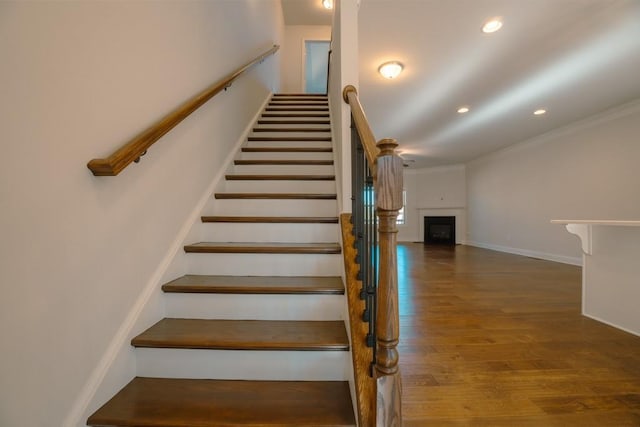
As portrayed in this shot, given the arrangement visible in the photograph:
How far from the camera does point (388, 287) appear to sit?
75 centimetres

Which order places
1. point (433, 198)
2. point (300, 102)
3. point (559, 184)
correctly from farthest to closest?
point (433, 198) < point (559, 184) < point (300, 102)

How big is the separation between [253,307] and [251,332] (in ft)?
0.51

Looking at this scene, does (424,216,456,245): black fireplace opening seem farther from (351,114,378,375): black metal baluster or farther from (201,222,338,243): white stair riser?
(351,114,378,375): black metal baluster

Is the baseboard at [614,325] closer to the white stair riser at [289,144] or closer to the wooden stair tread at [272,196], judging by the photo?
the wooden stair tread at [272,196]

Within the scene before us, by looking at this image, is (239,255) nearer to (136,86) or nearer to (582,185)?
(136,86)

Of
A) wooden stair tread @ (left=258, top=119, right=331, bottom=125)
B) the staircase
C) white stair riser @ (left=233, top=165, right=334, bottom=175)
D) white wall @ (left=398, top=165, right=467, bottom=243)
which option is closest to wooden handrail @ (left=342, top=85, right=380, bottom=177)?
the staircase

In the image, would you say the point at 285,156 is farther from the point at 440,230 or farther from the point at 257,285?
the point at 440,230

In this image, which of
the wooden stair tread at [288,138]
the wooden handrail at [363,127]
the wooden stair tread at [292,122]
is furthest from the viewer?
the wooden stair tread at [292,122]

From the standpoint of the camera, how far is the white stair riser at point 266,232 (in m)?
1.78

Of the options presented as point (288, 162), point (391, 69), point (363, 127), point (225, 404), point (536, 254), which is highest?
point (391, 69)

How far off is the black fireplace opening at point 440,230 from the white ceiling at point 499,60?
4.03 m

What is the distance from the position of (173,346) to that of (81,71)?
111 cm

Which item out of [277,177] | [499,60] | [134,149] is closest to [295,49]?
[499,60]

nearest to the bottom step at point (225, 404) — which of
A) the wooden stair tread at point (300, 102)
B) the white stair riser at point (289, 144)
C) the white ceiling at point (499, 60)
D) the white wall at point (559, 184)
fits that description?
the white stair riser at point (289, 144)
